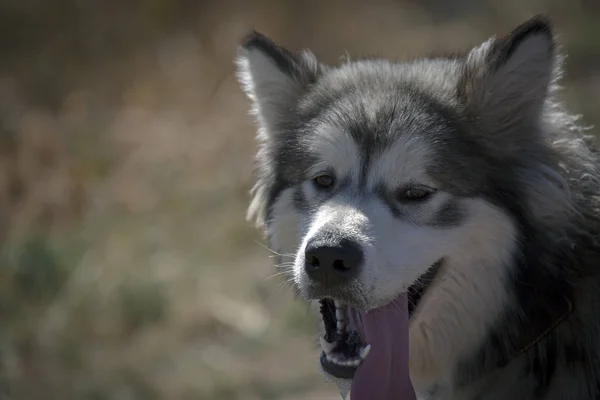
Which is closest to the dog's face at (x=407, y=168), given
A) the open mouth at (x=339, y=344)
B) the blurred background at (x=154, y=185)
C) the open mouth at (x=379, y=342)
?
the open mouth at (x=379, y=342)

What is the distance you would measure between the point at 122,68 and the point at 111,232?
3.05m

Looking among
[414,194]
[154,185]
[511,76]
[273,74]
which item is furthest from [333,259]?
[154,185]

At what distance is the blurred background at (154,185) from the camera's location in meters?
5.78

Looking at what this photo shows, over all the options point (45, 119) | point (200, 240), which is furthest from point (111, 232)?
point (45, 119)

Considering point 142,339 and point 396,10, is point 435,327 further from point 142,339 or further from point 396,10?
point 396,10

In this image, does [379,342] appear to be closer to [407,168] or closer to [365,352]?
[365,352]

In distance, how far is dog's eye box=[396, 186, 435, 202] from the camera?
3377 mm

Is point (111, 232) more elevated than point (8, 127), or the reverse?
point (8, 127)

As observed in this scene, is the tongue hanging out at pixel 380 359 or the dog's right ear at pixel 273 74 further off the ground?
the dog's right ear at pixel 273 74

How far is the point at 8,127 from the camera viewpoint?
795cm

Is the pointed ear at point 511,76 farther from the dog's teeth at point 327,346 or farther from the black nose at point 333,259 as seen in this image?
the dog's teeth at point 327,346

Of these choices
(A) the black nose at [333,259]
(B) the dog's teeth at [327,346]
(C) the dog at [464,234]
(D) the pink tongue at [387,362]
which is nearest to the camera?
(A) the black nose at [333,259]

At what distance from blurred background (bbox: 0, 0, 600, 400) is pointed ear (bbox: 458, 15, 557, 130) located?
126 centimetres

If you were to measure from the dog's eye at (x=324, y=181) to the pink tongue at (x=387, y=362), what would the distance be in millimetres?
528
